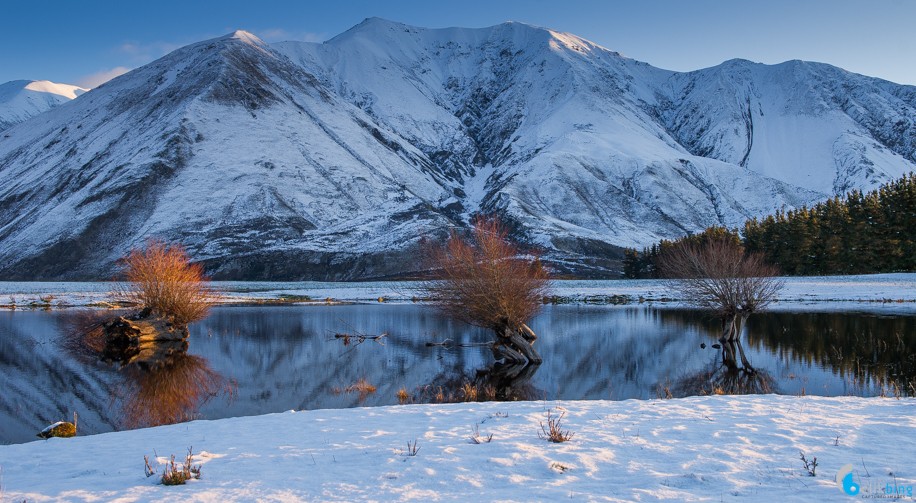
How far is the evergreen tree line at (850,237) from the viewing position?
82.9 m

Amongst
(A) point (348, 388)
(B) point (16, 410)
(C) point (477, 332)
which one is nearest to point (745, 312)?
(C) point (477, 332)

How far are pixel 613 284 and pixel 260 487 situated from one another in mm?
100691

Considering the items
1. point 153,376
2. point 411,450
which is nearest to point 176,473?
point 411,450

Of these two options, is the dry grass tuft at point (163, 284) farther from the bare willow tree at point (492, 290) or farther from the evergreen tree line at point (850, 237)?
the evergreen tree line at point (850, 237)

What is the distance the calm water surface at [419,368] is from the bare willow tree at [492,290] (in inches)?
85.9

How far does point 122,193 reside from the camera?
19525 cm

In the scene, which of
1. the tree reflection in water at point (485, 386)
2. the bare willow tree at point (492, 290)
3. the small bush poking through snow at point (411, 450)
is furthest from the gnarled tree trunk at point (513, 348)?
the small bush poking through snow at point (411, 450)

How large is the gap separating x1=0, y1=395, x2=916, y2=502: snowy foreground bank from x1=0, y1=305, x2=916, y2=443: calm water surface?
24.6 feet

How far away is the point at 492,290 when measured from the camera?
110 ft

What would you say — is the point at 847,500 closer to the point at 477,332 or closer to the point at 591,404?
the point at 591,404

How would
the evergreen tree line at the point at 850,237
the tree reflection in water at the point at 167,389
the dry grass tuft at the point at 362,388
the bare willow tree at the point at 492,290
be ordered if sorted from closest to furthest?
the tree reflection in water at the point at 167,389 < the dry grass tuft at the point at 362,388 < the bare willow tree at the point at 492,290 < the evergreen tree line at the point at 850,237

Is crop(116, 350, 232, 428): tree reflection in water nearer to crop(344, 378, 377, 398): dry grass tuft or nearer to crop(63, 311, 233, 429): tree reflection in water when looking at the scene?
crop(63, 311, 233, 429): tree reflection in water

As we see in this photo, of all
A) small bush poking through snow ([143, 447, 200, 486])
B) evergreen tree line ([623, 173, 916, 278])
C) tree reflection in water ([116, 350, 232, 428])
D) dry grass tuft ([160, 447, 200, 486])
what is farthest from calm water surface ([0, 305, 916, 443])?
evergreen tree line ([623, 173, 916, 278])

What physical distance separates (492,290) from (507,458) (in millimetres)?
22174
